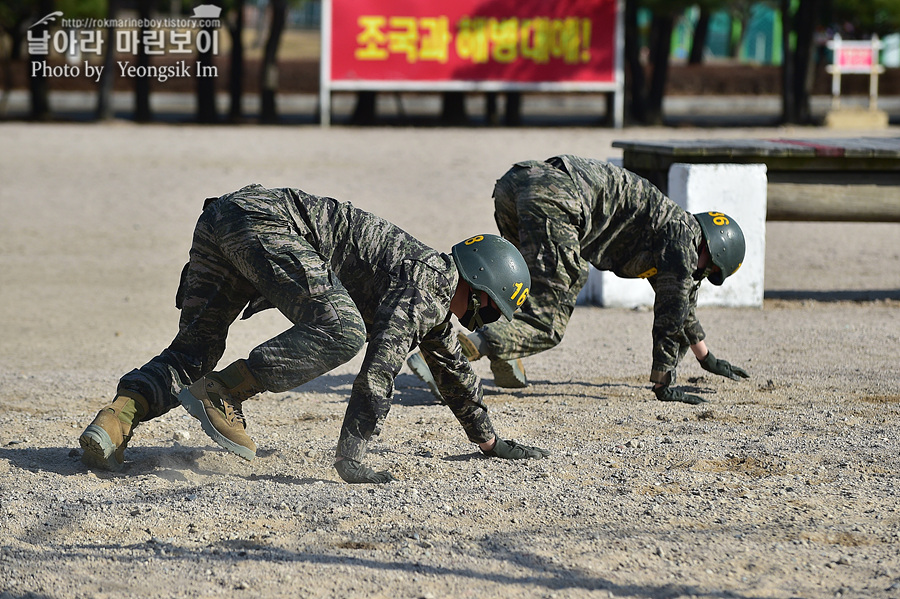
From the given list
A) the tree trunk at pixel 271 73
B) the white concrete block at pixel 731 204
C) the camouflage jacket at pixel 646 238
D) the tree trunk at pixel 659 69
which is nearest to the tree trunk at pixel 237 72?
the tree trunk at pixel 271 73

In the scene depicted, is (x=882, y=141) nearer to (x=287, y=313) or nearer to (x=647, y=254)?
(x=647, y=254)

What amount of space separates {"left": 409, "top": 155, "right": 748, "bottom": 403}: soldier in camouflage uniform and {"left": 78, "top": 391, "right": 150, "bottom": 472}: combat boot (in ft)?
5.67

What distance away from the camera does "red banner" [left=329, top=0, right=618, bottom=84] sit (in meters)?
23.6

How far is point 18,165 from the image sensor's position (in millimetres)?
17141

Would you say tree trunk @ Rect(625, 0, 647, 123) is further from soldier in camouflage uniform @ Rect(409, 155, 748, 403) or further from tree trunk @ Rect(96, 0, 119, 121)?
soldier in camouflage uniform @ Rect(409, 155, 748, 403)

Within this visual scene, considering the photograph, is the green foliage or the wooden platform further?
the green foliage

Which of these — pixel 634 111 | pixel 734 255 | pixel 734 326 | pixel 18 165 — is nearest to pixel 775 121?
pixel 634 111

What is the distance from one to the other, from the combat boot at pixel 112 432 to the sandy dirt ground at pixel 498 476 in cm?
9

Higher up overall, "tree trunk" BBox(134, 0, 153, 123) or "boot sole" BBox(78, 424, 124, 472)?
"tree trunk" BBox(134, 0, 153, 123)

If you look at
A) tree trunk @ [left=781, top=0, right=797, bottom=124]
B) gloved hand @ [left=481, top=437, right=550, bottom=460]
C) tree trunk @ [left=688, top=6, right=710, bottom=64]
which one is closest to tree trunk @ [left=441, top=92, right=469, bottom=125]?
tree trunk @ [left=781, top=0, right=797, bottom=124]

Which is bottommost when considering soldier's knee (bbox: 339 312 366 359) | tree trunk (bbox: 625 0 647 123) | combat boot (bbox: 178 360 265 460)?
combat boot (bbox: 178 360 265 460)

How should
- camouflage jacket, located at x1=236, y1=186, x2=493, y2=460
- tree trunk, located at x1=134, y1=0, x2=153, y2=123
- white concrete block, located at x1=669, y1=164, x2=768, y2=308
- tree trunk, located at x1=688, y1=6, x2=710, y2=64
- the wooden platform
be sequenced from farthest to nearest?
tree trunk, located at x1=688, y1=6, x2=710, y2=64, tree trunk, located at x1=134, y1=0, x2=153, y2=123, the wooden platform, white concrete block, located at x1=669, y1=164, x2=768, y2=308, camouflage jacket, located at x1=236, y1=186, x2=493, y2=460

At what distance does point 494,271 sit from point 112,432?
169 centimetres

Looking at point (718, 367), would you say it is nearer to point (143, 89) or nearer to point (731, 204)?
point (731, 204)
